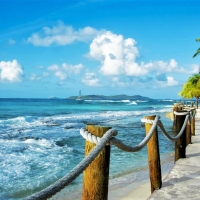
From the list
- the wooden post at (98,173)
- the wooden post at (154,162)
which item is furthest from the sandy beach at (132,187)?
the wooden post at (98,173)

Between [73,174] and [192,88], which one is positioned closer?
[73,174]

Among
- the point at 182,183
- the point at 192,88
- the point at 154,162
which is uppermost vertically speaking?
the point at 192,88

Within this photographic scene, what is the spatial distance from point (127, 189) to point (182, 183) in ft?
5.53

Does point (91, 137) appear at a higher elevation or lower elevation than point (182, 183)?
higher

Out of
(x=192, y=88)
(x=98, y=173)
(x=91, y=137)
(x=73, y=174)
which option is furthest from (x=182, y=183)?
(x=192, y=88)

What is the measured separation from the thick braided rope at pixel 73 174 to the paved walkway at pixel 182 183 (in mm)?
2007

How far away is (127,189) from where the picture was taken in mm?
5742

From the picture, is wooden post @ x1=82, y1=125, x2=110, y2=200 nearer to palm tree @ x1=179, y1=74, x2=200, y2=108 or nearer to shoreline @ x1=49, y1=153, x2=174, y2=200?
shoreline @ x1=49, y1=153, x2=174, y2=200

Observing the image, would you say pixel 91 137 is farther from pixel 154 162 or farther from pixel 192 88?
pixel 192 88

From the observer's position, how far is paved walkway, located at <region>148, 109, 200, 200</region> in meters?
3.84

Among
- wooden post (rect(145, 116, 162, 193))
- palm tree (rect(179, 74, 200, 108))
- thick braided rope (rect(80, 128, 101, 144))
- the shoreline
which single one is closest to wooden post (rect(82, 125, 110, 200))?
thick braided rope (rect(80, 128, 101, 144))

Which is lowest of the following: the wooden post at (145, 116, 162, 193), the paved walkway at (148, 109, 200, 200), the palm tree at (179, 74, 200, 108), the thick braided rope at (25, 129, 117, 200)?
the paved walkway at (148, 109, 200, 200)

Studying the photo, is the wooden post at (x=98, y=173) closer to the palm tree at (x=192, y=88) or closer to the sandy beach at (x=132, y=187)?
the sandy beach at (x=132, y=187)

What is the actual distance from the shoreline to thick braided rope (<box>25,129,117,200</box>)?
335 centimetres
